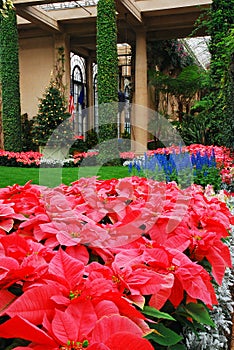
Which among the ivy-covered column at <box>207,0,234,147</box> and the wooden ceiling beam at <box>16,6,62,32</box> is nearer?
the ivy-covered column at <box>207,0,234,147</box>

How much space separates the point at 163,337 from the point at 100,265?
19 centimetres

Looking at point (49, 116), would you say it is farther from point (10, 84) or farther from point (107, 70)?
point (107, 70)

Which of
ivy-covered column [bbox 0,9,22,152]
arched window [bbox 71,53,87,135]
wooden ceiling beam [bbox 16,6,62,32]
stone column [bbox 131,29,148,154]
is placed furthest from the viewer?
arched window [bbox 71,53,87,135]

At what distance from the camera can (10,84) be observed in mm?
12078

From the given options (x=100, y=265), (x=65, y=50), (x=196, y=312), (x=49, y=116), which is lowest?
(x=196, y=312)

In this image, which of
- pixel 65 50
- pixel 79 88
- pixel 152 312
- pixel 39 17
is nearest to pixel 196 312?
pixel 152 312

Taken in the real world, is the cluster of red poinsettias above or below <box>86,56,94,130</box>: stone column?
below

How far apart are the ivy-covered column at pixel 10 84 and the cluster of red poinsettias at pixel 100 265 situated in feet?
34.7

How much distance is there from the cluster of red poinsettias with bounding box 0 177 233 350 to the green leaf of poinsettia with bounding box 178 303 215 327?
0.10ft

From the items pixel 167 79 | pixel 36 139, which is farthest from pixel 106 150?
pixel 167 79

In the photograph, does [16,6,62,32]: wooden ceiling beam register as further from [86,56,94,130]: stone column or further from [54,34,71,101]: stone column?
[86,56,94,130]: stone column

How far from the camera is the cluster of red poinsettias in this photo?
643 mm

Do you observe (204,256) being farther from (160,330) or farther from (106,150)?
(106,150)

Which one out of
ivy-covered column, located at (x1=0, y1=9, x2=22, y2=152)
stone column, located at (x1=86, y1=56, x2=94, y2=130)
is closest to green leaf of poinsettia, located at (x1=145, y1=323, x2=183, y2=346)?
ivy-covered column, located at (x1=0, y1=9, x2=22, y2=152)
